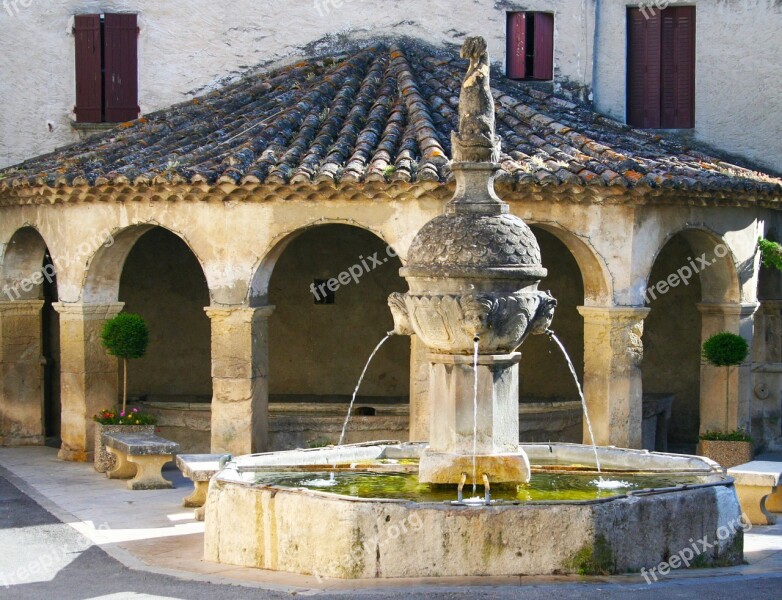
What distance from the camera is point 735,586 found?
945 cm

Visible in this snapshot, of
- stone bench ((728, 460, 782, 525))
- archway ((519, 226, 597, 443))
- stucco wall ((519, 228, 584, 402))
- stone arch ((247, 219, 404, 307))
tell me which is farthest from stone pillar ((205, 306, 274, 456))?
stone bench ((728, 460, 782, 525))

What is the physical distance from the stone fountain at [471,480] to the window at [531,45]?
8595 mm

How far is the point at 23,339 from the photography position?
1836 centimetres

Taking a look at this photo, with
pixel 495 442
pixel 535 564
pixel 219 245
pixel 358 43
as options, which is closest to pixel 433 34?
pixel 358 43

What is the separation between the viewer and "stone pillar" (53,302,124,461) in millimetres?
16781

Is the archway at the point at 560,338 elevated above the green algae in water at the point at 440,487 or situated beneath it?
elevated above

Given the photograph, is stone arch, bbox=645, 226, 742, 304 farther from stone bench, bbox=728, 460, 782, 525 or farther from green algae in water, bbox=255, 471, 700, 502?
green algae in water, bbox=255, 471, 700, 502

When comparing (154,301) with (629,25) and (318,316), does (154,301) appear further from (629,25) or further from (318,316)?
(629,25)

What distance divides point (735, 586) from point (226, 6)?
12.5m

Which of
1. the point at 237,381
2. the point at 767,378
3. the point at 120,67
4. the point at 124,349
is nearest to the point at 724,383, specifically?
the point at 767,378

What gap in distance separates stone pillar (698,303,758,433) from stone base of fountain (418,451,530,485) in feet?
22.2

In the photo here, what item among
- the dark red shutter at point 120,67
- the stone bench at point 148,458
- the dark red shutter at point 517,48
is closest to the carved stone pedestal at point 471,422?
the stone bench at point 148,458

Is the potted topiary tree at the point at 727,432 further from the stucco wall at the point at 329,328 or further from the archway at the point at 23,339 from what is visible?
the archway at the point at 23,339

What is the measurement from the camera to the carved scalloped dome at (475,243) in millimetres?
10203
